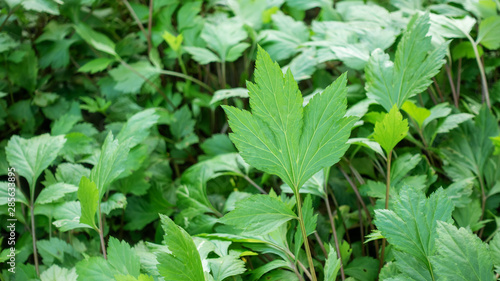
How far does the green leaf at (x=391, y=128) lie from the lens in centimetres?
55

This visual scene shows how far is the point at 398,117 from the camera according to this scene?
0.54 metres

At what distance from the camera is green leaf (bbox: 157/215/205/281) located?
1.52 feet

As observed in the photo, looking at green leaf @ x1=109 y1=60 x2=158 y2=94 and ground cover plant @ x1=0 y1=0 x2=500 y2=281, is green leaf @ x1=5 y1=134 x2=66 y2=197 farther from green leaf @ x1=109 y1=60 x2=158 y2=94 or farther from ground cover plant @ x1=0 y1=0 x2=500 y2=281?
green leaf @ x1=109 y1=60 x2=158 y2=94

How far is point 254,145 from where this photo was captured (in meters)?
0.49

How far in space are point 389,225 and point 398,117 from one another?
6.0 inches

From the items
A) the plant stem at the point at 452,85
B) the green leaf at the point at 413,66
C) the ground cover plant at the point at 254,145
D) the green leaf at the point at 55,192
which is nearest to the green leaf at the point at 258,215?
the ground cover plant at the point at 254,145

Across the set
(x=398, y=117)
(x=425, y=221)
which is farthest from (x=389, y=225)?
(x=398, y=117)

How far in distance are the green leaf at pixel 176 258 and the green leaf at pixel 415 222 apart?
248 millimetres

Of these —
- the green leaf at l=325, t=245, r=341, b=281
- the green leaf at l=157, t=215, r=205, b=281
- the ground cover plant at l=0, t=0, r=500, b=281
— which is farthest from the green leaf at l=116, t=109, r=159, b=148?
the green leaf at l=325, t=245, r=341, b=281

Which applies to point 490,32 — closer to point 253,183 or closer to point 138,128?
point 253,183

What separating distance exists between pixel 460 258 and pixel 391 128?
0.19 m

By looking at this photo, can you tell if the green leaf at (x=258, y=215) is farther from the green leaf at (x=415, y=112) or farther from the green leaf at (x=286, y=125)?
the green leaf at (x=415, y=112)

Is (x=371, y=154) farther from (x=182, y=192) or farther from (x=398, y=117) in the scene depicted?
(x=182, y=192)

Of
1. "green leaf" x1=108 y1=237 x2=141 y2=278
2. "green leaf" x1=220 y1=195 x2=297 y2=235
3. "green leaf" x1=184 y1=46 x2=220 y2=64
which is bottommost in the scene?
"green leaf" x1=108 y1=237 x2=141 y2=278
